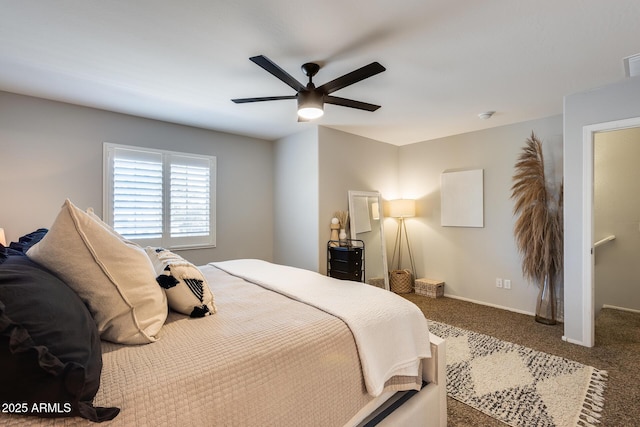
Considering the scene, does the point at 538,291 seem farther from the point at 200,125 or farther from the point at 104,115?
the point at 104,115

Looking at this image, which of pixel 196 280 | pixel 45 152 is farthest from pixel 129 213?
pixel 196 280

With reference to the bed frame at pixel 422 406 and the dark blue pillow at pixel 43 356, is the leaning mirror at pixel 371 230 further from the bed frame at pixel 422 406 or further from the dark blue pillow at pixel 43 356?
the dark blue pillow at pixel 43 356

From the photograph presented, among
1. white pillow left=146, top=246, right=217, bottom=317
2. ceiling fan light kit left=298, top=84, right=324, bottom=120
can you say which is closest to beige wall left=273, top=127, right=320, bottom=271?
ceiling fan light kit left=298, top=84, right=324, bottom=120

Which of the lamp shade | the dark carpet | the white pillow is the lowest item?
the dark carpet

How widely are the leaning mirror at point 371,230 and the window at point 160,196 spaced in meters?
1.99

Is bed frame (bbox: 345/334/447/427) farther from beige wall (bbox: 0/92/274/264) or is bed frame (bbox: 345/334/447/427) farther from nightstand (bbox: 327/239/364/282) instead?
beige wall (bbox: 0/92/274/264)

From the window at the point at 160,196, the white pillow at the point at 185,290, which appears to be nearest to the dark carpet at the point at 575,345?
the white pillow at the point at 185,290

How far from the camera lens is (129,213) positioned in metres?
3.42

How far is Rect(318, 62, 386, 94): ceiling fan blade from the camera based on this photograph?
70.5 inches

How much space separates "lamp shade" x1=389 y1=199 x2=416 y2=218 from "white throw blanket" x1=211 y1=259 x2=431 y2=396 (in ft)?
9.73

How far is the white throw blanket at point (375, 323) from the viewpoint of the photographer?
130 centimetres

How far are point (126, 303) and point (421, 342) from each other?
4.45ft

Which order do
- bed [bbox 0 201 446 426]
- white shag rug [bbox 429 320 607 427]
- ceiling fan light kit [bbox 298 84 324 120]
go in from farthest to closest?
ceiling fan light kit [bbox 298 84 324 120]
white shag rug [bbox 429 320 607 427]
bed [bbox 0 201 446 426]

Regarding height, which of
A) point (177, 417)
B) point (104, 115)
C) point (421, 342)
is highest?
point (104, 115)
